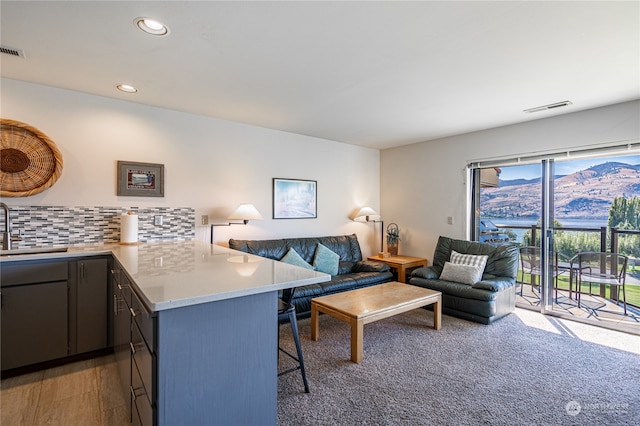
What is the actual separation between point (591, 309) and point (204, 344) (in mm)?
4590

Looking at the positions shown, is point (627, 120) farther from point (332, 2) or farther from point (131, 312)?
point (131, 312)

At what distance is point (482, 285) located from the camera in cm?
360

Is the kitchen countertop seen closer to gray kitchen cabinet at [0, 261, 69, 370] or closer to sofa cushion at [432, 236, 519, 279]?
gray kitchen cabinet at [0, 261, 69, 370]

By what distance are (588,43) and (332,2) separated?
1818 millimetres

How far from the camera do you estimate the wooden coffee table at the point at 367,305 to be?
2688 mm

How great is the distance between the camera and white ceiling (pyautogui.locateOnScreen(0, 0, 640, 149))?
72.4 inches

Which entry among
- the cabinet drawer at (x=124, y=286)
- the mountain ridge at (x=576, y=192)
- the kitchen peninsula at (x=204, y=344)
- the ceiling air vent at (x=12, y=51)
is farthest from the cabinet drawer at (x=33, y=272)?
the mountain ridge at (x=576, y=192)

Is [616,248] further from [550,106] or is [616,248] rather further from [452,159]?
[452,159]

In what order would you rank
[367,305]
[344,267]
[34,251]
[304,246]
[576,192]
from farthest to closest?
[344,267] < [304,246] < [576,192] < [367,305] < [34,251]

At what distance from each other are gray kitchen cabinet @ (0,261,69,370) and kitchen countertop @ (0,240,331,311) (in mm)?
123

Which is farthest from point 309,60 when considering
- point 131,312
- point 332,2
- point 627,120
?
point 627,120

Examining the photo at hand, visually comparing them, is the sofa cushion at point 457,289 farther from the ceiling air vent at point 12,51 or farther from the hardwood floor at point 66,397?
the ceiling air vent at point 12,51

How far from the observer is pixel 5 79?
2781 millimetres

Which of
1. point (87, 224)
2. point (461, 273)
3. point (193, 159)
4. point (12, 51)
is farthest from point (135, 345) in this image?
point (461, 273)
